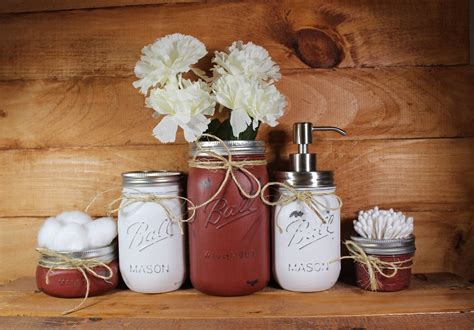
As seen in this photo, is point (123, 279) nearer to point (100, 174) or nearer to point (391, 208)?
point (100, 174)

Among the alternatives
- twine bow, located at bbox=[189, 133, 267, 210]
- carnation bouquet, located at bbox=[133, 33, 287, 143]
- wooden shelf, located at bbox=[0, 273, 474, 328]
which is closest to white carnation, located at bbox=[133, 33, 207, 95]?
carnation bouquet, located at bbox=[133, 33, 287, 143]

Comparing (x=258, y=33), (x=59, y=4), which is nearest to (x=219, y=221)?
(x=258, y=33)

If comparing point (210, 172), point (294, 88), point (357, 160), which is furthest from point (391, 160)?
point (210, 172)

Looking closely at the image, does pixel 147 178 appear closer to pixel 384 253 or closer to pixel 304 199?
pixel 304 199

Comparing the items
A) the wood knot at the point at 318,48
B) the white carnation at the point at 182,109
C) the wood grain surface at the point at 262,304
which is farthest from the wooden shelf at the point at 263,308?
the wood knot at the point at 318,48

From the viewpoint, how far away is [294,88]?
0.78m

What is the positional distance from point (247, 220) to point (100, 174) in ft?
0.96

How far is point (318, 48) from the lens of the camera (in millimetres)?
775

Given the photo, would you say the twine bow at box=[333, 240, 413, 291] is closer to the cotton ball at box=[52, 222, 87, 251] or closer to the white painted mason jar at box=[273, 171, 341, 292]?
the white painted mason jar at box=[273, 171, 341, 292]

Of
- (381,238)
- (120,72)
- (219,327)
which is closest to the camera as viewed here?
(219,327)

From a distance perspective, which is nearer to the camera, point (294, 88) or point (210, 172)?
point (210, 172)

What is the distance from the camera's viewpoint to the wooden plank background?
30.3 inches

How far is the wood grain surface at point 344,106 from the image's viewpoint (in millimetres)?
769

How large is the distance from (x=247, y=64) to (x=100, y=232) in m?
0.32
